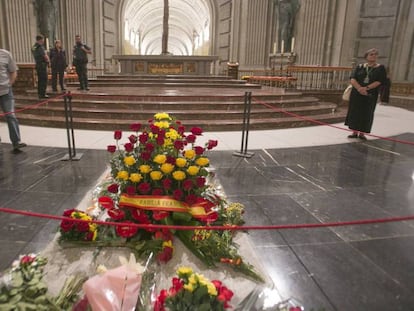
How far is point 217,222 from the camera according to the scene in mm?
2586

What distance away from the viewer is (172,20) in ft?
119

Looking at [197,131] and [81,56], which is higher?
[81,56]

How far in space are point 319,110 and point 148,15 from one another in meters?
29.0

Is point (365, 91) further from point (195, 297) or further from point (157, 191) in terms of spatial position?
point (195, 297)

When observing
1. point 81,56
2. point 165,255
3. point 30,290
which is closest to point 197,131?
point 165,255

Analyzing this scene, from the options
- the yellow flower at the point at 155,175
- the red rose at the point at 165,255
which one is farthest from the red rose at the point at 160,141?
the red rose at the point at 165,255

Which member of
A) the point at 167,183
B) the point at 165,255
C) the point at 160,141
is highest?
the point at 160,141

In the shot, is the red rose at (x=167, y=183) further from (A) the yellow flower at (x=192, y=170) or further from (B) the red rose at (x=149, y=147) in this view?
(B) the red rose at (x=149, y=147)

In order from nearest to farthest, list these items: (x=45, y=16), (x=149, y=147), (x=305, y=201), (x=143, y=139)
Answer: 1. (x=149, y=147)
2. (x=143, y=139)
3. (x=305, y=201)
4. (x=45, y=16)

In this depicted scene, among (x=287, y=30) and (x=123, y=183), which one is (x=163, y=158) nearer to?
(x=123, y=183)

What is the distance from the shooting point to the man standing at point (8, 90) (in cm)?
487

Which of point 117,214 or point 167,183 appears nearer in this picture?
point 167,183

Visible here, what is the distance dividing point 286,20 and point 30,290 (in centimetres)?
1774

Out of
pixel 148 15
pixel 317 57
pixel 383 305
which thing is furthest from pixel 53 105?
pixel 148 15
